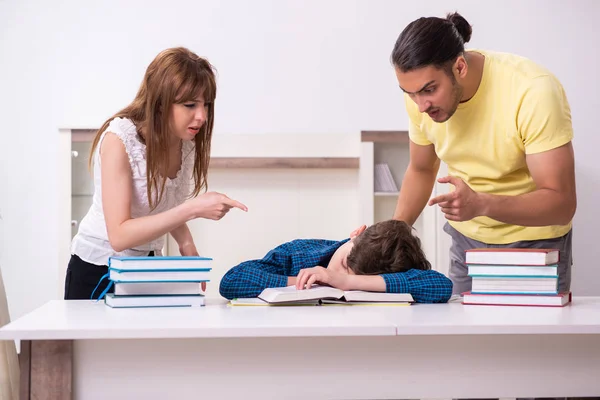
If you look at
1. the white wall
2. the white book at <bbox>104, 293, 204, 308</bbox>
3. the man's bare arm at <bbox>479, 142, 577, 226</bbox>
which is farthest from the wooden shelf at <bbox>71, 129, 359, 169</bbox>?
the white book at <bbox>104, 293, 204, 308</bbox>

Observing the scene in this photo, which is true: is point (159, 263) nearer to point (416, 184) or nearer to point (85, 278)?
point (85, 278)

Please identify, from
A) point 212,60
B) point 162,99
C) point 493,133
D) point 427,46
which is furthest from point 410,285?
point 212,60

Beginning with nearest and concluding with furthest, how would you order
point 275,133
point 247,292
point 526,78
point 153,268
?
point 153,268
point 247,292
point 526,78
point 275,133

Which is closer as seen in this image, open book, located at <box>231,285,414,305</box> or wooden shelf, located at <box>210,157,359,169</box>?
open book, located at <box>231,285,414,305</box>

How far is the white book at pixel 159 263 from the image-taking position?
146 centimetres

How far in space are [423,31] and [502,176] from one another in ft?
1.43

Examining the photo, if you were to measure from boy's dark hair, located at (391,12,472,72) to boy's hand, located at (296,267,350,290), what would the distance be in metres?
0.55

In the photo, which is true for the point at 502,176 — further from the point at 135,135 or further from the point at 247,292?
the point at 135,135

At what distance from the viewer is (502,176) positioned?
187 centimetres

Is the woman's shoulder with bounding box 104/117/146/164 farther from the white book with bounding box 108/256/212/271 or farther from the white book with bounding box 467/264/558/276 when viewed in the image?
the white book with bounding box 467/264/558/276

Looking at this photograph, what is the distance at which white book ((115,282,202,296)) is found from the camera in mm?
1498

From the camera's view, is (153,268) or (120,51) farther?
(120,51)

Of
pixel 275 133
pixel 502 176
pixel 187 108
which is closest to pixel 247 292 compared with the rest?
pixel 187 108

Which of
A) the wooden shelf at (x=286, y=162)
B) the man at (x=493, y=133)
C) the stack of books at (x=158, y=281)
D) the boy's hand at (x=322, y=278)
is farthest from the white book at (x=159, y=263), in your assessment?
the wooden shelf at (x=286, y=162)
